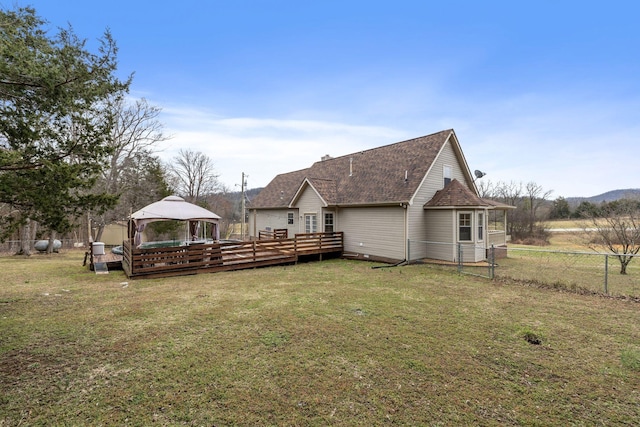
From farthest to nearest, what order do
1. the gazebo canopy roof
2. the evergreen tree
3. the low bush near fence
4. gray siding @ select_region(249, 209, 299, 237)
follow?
gray siding @ select_region(249, 209, 299, 237), the gazebo canopy roof, the low bush near fence, the evergreen tree

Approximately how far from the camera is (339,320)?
5875 mm

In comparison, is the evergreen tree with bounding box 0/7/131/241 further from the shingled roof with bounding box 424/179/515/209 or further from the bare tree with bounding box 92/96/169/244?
the bare tree with bounding box 92/96/169/244

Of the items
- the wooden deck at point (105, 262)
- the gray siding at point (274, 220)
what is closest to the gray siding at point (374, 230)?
the gray siding at point (274, 220)

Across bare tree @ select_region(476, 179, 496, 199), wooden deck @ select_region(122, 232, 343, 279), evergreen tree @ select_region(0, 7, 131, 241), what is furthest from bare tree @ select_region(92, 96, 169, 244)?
bare tree @ select_region(476, 179, 496, 199)

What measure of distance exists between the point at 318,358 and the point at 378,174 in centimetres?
1258

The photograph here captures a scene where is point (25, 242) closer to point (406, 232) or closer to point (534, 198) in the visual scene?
point (406, 232)

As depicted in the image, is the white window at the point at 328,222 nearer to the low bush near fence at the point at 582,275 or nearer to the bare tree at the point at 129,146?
the low bush near fence at the point at 582,275

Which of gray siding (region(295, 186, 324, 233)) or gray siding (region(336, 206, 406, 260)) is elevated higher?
gray siding (region(295, 186, 324, 233))

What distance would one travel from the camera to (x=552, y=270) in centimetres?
1160

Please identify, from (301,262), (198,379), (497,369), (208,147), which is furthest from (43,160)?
(208,147)

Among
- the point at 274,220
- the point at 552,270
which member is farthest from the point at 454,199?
the point at 274,220

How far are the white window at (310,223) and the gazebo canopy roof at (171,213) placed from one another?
5.95 m

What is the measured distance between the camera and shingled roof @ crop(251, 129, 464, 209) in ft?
44.8

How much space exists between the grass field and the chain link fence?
3.48ft
